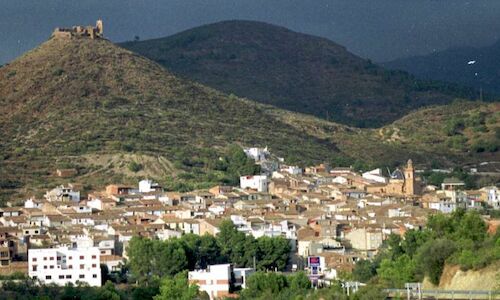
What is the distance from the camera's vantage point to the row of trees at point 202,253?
6469 cm

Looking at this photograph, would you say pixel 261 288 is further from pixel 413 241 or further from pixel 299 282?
pixel 413 241

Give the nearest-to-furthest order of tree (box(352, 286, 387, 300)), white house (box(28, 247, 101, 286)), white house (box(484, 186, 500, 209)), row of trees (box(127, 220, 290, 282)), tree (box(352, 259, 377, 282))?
tree (box(352, 286, 387, 300)), tree (box(352, 259, 377, 282)), row of trees (box(127, 220, 290, 282)), white house (box(28, 247, 101, 286)), white house (box(484, 186, 500, 209))

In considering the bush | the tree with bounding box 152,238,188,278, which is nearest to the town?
the tree with bounding box 152,238,188,278

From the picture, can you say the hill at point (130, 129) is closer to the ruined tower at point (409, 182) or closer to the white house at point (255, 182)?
the white house at point (255, 182)

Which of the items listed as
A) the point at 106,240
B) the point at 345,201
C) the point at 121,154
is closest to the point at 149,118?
the point at 121,154

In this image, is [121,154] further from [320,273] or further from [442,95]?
[442,95]

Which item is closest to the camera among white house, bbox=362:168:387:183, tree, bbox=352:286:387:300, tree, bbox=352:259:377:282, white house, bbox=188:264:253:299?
tree, bbox=352:286:387:300

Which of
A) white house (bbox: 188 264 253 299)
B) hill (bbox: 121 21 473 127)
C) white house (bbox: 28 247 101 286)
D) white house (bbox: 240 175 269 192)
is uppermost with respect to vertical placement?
hill (bbox: 121 21 473 127)

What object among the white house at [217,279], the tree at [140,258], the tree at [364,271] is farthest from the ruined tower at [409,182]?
the tree at [364,271]

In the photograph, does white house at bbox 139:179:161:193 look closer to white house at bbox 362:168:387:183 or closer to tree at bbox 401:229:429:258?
white house at bbox 362:168:387:183

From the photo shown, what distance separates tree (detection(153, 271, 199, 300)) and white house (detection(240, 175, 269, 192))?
29186 millimetres

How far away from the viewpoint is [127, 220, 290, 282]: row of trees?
6469 centimetres

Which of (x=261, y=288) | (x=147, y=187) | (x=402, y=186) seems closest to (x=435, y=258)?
(x=261, y=288)

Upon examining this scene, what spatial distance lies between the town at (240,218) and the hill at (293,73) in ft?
169
